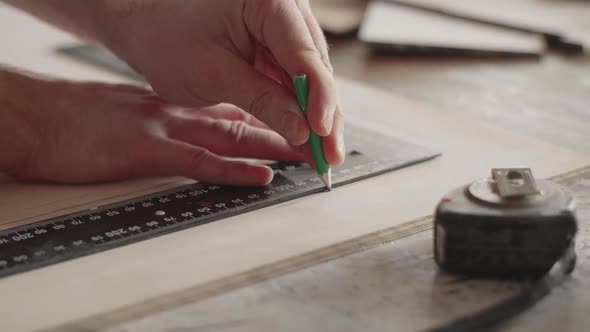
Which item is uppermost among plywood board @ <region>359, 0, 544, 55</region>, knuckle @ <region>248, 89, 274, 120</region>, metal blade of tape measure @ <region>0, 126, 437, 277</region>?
knuckle @ <region>248, 89, 274, 120</region>

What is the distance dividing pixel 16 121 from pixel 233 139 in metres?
0.30

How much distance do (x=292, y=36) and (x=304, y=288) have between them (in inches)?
13.8

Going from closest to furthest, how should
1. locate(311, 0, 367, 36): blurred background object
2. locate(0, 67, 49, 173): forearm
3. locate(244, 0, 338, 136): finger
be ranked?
locate(244, 0, 338, 136): finger → locate(0, 67, 49, 173): forearm → locate(311, 0, 367, 36): blurred background object

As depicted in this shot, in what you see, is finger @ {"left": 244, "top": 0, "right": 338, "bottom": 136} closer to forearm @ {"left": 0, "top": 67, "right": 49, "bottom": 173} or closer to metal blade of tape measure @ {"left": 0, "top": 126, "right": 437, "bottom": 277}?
metal blade of tape measure @ {"left": 0, "top": 126, "right": 437, "bottom": 277}

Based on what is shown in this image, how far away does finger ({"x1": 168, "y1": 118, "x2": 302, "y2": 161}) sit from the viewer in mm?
1117

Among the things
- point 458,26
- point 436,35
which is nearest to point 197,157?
point 436,35

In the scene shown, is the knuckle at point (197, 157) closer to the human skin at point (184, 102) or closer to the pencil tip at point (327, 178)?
the human skin at point (184, 102)

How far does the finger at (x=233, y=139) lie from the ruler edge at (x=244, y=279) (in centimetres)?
27

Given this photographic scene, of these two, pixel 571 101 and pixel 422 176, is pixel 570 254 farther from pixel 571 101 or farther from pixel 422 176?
pixel 571 101

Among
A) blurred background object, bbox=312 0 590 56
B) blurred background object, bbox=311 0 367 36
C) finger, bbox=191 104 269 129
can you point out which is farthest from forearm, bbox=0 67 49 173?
blurred background object, bbox=311 0 367 36

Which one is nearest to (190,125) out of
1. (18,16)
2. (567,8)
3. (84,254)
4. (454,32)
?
(84,254)

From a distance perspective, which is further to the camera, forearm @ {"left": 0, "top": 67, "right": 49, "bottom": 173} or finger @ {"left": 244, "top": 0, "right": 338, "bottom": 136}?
forearm @ {"left": 0, "top": 67, "right": 49, "bottom": 173}

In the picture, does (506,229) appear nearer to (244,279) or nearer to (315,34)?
(244,279)

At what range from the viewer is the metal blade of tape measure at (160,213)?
2.77ft
